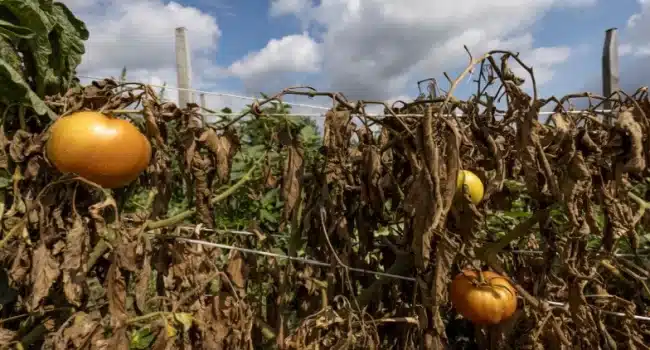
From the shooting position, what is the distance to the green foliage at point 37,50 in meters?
1.29

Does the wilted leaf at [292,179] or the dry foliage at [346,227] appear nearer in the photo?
the dry foliage at [346,227]

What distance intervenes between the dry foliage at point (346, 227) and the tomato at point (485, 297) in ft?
0.23

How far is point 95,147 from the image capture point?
1161 millimetres

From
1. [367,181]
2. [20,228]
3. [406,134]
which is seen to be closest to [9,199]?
[20,228]

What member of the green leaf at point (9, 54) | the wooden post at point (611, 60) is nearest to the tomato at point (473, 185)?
the green leaf at point (9, 54)

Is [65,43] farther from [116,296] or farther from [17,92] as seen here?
[116,296]

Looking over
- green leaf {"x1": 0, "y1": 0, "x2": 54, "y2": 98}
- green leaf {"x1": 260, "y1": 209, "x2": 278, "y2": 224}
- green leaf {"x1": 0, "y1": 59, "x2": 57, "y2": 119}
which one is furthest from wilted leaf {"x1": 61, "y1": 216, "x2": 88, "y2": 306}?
green leaf {"x1": 260, "y1": 209, "x2": 278, "y2": 224}

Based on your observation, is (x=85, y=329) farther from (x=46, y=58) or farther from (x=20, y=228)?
(x=46, y=58)

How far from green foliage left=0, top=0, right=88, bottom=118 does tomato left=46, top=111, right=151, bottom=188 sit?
0.19 meters

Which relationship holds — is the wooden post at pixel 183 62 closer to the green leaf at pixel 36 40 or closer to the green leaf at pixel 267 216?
the green leaf at pixel 267 216

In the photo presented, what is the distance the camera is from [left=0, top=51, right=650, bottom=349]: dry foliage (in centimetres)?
111

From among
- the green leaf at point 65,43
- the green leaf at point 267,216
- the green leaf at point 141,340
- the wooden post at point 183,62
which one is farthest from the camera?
the wooden post at point 183,62

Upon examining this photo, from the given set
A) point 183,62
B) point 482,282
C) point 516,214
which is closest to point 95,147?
point 482,282

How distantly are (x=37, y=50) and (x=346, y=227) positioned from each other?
0.96 metres
